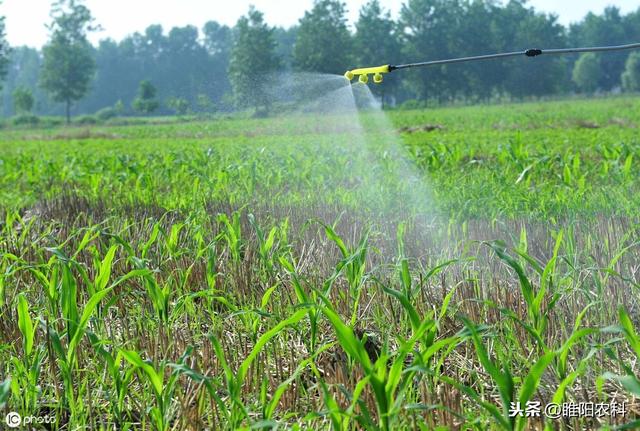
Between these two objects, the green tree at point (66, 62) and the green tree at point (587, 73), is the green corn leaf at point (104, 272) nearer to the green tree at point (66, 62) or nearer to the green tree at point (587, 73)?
the green tree at point (66, 62)

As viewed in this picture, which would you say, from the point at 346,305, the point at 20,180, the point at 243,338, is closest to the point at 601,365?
the point at 346,305

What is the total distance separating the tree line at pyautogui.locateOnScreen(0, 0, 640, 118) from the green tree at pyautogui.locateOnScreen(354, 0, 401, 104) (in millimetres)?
124

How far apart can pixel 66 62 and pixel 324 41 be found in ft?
68.6

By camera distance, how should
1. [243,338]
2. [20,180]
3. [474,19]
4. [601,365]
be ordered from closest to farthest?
[601,365] → [243,338] → [20,180] → [474,19]

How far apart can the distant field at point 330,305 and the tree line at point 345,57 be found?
2826 cm

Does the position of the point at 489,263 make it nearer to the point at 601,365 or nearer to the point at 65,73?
the point at 601,365

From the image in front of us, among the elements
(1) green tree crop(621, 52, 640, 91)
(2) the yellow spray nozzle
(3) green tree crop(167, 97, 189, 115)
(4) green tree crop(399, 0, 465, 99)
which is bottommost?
(3) green tree crop(167, 97, 189, 115)

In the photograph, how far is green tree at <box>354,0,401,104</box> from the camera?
6962 centimetres

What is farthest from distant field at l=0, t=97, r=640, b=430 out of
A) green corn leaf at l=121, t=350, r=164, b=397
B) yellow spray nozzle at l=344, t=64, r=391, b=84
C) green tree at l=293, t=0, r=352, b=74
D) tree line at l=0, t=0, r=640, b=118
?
green tree at l=293, t=0, r=352, b=74

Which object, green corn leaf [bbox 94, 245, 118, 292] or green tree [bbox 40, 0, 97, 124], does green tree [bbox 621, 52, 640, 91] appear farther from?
green corn leaf [bbox 94, 245, 118, 292]

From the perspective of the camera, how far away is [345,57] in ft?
188

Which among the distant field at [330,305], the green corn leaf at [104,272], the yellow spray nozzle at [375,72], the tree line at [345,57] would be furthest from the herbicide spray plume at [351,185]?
the tree line at [345,57]

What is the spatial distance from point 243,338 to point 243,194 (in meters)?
3.58

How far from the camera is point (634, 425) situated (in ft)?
5.06
